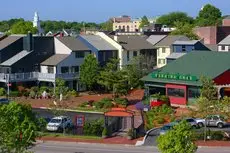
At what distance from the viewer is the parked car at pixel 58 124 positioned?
49.2 metres

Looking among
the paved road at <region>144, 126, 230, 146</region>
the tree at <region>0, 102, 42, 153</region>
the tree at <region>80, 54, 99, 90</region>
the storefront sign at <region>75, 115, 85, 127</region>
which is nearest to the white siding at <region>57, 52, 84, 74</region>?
the tree at <region>80, 54, 99, 90</region>

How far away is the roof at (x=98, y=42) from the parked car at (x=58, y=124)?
31.4 m

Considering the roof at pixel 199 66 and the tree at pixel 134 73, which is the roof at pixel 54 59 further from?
the roof at pixel 199 66

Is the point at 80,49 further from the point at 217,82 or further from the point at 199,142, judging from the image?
the point at 199,142

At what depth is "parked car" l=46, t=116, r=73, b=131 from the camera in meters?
49.2

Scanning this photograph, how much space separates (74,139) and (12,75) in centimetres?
3131

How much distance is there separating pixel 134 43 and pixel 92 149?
47340 millimetres

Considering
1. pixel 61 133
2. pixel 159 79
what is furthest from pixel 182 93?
pixel 61 133

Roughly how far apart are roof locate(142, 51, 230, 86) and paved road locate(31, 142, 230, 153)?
20.5 m

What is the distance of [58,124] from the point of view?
162 feet

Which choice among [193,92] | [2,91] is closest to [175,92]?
[193,92]

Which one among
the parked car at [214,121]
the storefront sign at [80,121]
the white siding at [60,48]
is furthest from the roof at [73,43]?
the parked car at [214,121]

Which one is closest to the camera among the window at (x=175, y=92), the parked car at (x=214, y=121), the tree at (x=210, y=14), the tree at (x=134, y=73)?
the parked car at (x=214, y=121)

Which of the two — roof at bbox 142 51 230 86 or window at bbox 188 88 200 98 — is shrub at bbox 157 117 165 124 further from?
window at bbox 188 88 200 98
